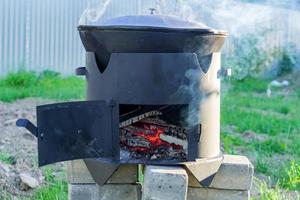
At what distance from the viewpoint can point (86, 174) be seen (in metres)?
3.39

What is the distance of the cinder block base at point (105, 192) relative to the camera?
333 cm

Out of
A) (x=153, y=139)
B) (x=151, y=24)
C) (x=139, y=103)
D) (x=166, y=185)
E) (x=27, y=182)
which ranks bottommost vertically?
(x=27, y=182)

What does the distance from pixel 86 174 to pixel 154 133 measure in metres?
0.43

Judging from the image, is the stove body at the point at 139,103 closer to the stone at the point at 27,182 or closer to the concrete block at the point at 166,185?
the concrete block at the point at 166,185

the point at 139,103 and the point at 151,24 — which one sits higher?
the point at 151,24

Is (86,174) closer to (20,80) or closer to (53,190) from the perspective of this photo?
(53,190)

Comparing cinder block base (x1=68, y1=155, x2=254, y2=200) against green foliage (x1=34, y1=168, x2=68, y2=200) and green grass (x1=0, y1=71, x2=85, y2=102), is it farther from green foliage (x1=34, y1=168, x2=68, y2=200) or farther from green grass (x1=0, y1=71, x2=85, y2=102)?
green grass (x1=0, y1=71, x2=85, y2=102)

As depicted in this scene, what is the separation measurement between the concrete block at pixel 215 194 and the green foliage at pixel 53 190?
790mm

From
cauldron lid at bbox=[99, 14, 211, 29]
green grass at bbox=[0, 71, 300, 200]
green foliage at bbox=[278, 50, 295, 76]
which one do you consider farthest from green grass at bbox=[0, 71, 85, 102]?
green foliage at bbox=[278, 50, 295, 76]

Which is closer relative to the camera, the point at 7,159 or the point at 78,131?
the point at 78,131

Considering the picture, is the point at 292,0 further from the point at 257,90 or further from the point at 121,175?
the point at 121,175

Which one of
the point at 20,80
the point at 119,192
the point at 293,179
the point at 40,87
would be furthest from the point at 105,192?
the point at 20,80

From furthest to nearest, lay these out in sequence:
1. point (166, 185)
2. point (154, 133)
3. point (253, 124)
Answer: point (253, 124)
point (154, 133)
point (166, 185)

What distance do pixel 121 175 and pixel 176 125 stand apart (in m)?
0.36
